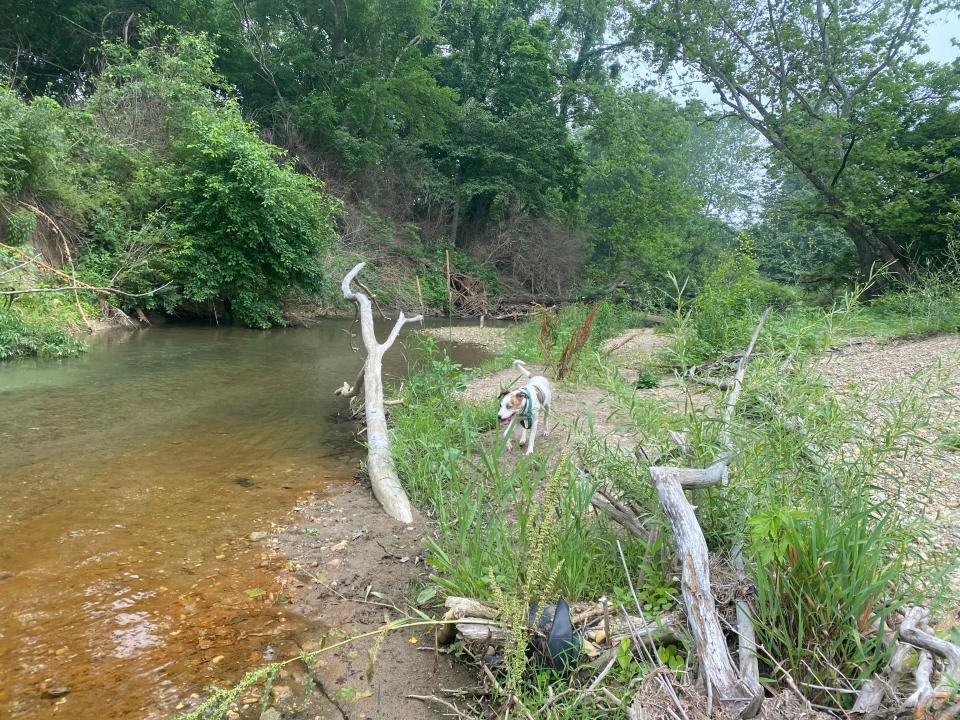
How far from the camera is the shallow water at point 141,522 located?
253cm

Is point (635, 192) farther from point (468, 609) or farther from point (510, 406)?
point (468, 609)

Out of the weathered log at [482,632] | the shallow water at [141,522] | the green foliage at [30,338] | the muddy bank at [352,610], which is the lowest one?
the muddy bank at [352,610]

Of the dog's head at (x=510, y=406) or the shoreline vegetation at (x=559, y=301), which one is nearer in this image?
the shoreline vegetation at (x=559, y=301)

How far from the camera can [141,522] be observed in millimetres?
3941

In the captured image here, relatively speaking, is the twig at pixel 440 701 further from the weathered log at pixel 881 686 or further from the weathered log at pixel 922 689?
the weathered log at pixel 922 689

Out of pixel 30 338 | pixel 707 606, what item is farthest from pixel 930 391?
pixel 30 338

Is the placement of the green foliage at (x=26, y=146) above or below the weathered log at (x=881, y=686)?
above

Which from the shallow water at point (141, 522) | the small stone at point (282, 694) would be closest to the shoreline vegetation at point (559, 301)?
the small stone at point (282, 694)

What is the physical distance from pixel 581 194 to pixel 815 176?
57.4 feet

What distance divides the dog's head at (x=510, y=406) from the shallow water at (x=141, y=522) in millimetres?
1670

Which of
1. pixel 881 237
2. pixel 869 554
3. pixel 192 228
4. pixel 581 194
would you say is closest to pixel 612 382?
pixel 869 554

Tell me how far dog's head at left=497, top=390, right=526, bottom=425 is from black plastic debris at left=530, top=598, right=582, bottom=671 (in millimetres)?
2603

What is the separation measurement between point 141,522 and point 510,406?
3025 millimetres

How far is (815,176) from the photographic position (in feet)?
54.3
